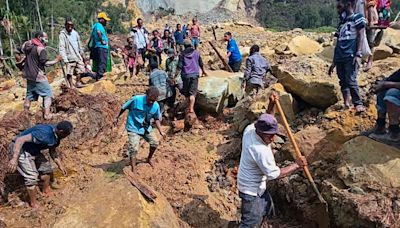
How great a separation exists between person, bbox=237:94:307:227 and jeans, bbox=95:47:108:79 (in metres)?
5.46

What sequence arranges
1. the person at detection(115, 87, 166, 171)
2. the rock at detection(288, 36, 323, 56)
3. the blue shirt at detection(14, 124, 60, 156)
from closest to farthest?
the blue shirt at detection(14, 124, 60, 156) → the person at detection(115, 87, 166, 171) → the rock at detection(288, 36, 323, 56)

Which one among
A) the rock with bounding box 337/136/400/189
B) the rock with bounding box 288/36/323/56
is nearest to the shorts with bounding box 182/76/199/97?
the rock with bounding box 337/136/400/189

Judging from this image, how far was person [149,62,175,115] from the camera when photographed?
735 cm

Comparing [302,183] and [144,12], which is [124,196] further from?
[144,12]

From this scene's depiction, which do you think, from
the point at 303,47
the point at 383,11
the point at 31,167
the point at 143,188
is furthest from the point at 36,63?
the point at 303,47

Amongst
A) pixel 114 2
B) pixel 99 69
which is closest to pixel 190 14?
pixel 114 2

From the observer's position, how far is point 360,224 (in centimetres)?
393

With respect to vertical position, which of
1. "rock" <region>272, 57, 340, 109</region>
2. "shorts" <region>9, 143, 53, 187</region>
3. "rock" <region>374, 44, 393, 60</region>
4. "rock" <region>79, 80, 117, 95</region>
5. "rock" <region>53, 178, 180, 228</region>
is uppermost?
"rock" <region>374, 44, 393, 60</region>

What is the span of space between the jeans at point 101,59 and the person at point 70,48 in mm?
409

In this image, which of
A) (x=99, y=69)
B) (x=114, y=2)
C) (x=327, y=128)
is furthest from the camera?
(x=114, y=2)

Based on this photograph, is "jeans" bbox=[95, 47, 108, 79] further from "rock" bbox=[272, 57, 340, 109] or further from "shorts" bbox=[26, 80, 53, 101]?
"rock" bbox=[272, 57, 340, 109]

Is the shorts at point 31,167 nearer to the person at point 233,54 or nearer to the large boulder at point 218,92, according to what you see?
the large boulder at point 218,92

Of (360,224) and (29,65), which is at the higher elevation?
(29,65)

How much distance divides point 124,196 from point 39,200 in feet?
4.81
